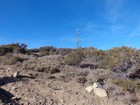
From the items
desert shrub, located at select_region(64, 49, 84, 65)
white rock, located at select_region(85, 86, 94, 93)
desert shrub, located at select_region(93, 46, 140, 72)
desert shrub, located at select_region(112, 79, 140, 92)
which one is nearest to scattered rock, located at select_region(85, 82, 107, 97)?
white rock, located at select_region(85, 86, 94, 93)

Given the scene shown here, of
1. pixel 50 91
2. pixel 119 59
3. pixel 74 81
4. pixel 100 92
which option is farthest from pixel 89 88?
pixel 119 59

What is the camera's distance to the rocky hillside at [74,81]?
31.4 ft

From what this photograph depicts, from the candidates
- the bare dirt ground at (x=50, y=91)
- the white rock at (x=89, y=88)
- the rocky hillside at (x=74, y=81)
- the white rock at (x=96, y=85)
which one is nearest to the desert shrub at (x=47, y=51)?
the rocky hillside at (x=74, y=81)

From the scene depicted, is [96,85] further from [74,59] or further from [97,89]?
[74,59]

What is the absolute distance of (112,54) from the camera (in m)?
15.2

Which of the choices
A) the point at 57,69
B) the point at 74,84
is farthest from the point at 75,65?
the point at 74,84

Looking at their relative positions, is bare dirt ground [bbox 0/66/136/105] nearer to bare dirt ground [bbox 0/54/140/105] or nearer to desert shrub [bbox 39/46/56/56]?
bare dirt ground [bbox 0/54/140/105]

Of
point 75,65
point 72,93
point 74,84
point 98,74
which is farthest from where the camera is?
point 75,65

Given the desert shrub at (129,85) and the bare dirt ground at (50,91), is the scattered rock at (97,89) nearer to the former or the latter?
the bare dirt ground at (50,91)

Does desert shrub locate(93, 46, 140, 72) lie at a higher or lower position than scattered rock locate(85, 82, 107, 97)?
higher

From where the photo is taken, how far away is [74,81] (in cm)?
1141

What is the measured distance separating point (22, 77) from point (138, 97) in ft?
14.7

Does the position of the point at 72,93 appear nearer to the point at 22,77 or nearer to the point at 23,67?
the point at 22,77

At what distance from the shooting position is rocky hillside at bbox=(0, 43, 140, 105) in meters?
9.58
